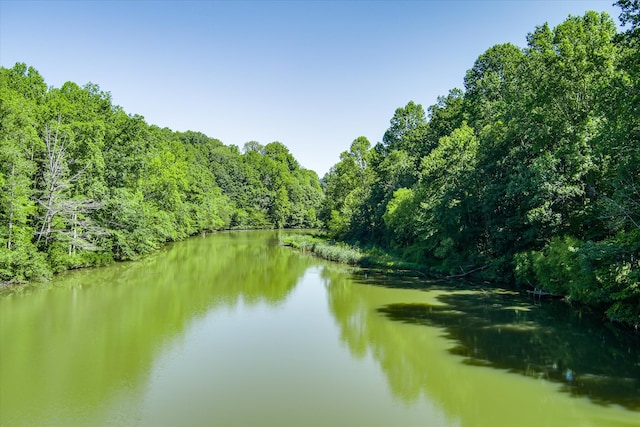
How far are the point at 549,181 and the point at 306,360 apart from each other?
13397 mm

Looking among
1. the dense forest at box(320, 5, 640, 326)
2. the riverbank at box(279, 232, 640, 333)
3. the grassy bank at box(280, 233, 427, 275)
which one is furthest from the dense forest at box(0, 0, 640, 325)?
the grassy bank at box(280, 233, 427, 275)

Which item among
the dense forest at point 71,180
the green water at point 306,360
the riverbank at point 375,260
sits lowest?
the green water at point 306,360

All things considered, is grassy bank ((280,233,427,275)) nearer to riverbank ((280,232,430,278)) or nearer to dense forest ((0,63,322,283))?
riverbank ((280,232,430,278))

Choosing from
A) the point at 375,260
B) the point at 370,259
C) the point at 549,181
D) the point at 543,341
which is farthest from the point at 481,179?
the point at 543,341

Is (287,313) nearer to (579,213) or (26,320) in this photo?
(26,320)

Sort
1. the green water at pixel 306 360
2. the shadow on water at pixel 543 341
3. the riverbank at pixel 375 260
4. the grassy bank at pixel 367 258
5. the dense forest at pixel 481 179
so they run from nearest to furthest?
the green water at pixel 306 360, the shadow on water at pixel 543 341, the dense forest at pixel 481 179, the riverbank at pixel 375 260, the grassy bank at pixel 367 258

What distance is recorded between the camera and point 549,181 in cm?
1911

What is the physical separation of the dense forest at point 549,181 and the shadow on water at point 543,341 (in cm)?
105

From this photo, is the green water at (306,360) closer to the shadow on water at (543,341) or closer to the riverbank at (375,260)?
the shadow on water at (543,341)

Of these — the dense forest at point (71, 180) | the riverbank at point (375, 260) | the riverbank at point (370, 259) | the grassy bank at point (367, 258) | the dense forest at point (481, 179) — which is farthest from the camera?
the grassy bank at point (367, 258)

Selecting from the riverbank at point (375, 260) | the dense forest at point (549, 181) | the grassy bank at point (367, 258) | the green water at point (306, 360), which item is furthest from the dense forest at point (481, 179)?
the green water at point (306, 360)

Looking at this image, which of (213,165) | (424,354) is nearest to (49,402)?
(424,354)

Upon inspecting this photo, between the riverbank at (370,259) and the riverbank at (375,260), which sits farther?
the riverbank at (370,259)

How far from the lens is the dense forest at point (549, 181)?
13.2 m
